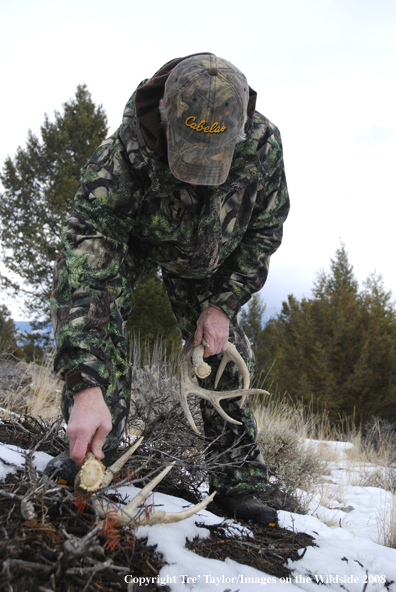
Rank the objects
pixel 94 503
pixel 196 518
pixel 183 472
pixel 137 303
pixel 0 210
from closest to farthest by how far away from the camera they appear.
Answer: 1. pixel 94 503
2. pixel 196 518
3. pixel 183 472
4. pixel 137 303
5. pixel 0 210

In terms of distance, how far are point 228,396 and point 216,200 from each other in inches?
41.0

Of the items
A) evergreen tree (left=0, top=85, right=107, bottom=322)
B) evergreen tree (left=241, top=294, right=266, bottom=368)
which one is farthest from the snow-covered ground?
evergreen tree (left=241, top=294, right=266, bottom=368)

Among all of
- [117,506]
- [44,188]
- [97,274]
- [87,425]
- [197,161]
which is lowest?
[117,506]

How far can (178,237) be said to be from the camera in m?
2.21

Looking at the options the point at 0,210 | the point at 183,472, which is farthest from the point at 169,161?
the point at 0,210

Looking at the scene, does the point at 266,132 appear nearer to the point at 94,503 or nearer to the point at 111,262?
the point at 111,262

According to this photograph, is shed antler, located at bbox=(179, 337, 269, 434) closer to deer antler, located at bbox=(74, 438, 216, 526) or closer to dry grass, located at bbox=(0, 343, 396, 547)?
dry grass, located at bbox=(0, 343, 396, 547)

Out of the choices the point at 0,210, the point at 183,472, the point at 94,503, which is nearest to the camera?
the point at 94,503

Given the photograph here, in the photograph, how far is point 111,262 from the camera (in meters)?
1.96

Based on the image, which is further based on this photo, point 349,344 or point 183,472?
point 349,344

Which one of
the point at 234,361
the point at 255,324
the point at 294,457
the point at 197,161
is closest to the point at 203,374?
the point at 234,361

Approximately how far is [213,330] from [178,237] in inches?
21.0

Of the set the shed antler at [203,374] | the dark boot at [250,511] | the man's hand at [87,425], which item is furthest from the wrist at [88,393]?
the dark boot at [250,511]

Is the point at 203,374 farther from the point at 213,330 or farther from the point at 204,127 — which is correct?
the point at 204,127
